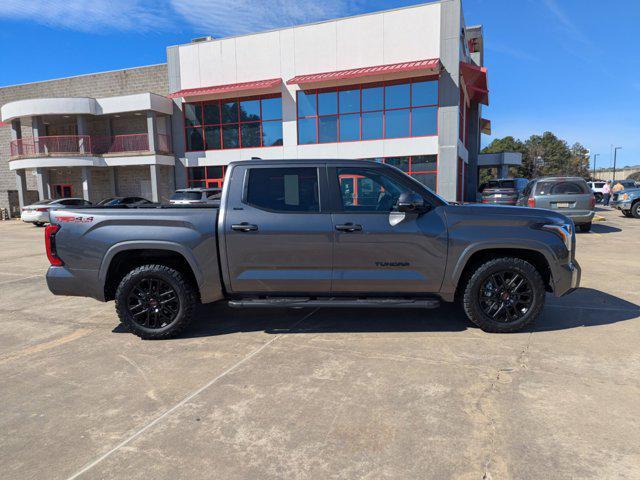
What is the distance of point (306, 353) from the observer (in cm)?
408

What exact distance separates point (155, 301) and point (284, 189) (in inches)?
73.8

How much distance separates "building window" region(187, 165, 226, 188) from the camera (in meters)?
25.0

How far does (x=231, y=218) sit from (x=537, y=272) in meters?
3.30

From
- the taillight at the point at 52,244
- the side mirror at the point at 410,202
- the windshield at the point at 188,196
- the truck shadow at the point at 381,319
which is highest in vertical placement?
the windshield at the point at 188,196

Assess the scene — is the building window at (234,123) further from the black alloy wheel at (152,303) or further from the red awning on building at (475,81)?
the black alloy wheel at (152,303)

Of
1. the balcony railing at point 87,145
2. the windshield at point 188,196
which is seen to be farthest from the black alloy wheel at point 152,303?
the balcony railing at point 87,145

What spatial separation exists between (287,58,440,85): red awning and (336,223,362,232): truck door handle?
17064 mm

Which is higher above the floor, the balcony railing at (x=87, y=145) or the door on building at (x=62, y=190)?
the balcony railing at (x=87, y=145)

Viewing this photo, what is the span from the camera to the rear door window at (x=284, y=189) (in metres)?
4.47

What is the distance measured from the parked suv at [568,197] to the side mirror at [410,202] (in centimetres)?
990

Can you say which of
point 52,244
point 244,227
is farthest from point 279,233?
point 52,244

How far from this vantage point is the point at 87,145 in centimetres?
2633

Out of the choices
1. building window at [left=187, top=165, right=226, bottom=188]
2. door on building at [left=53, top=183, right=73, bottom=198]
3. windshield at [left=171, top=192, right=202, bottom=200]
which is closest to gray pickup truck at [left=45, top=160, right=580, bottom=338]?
windshield at [left=171, top=192, right=202, bottom=200]

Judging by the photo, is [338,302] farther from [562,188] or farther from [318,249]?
[562,188]
